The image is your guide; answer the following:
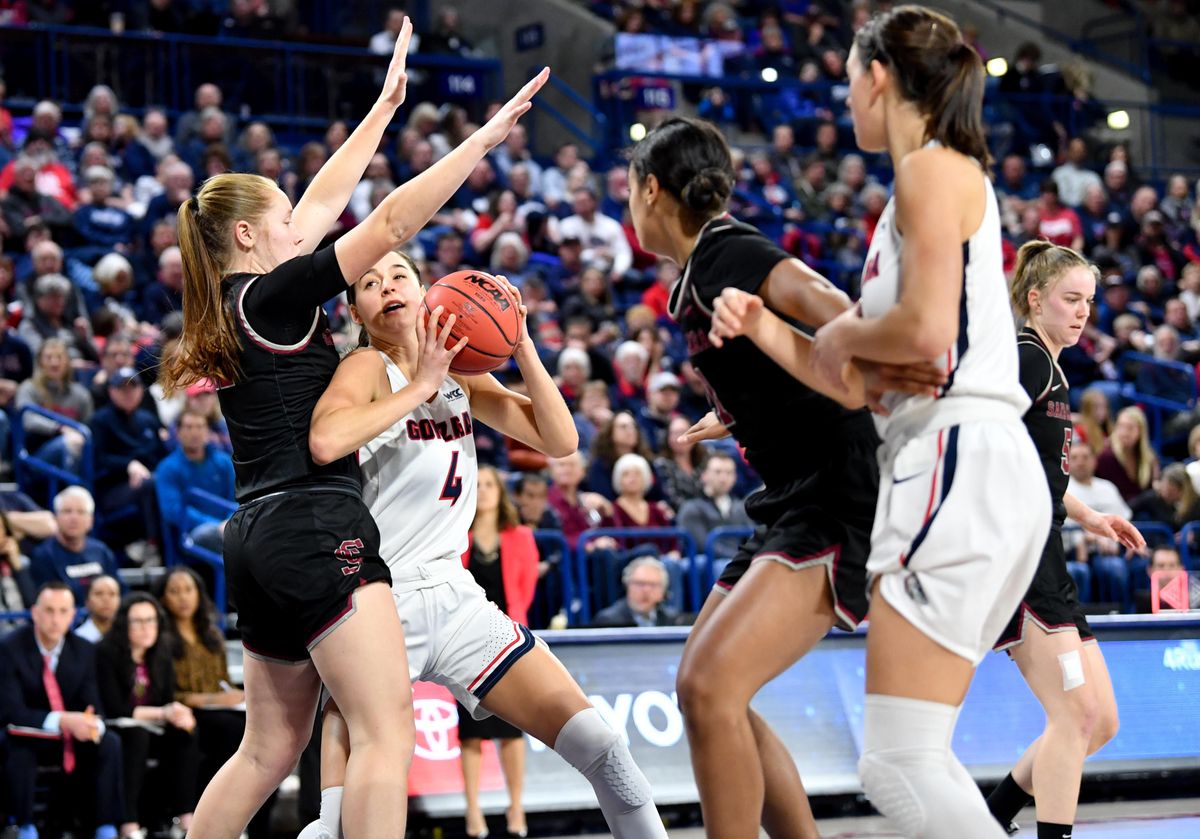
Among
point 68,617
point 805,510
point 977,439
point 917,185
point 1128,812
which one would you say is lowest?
point 1128,812

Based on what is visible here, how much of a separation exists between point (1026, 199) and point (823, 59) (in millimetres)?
3532

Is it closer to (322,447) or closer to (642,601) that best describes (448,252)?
(642,601)

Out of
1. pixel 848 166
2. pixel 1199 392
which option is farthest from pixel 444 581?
pixel 848 166

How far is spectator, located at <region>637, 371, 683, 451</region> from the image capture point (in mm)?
12203

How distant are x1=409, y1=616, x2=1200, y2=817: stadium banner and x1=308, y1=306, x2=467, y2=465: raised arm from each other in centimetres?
377

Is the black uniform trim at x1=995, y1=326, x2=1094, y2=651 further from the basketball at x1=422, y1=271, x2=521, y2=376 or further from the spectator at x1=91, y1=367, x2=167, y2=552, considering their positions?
the spectator at x1=91, y1=367, x2=167, y2=552

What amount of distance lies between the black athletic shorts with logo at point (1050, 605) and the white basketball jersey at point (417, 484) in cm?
196

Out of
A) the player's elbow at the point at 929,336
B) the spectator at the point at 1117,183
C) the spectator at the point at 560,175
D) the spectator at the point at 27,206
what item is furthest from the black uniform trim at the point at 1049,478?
the spectator at the point at 1117,183

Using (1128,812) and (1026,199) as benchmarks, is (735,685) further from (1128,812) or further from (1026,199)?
(1026,199)

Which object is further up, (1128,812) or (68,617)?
(68,617)

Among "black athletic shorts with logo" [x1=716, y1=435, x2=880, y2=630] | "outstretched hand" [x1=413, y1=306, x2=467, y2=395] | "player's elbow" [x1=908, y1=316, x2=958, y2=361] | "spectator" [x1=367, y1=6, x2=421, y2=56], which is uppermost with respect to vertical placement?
"spectator" [x1=367, y1=6, x2=421, y2=56]

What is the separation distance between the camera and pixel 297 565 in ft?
13.4

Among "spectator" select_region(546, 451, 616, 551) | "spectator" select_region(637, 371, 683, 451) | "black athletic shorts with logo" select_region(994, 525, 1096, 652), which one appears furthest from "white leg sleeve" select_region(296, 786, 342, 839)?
"spectator" select_region(637, 371, 683, 451)

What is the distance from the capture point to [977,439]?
3371 millimetres
